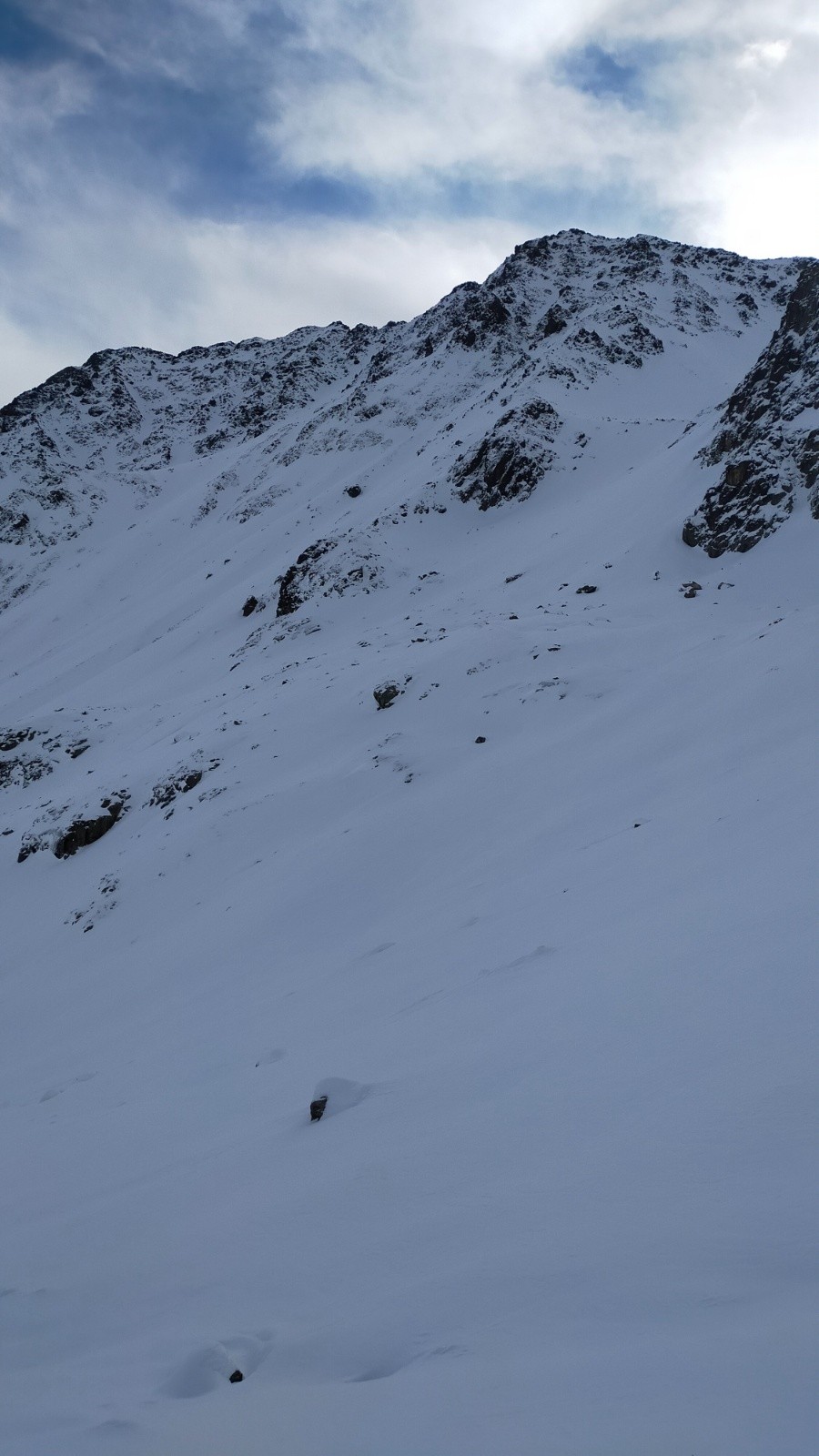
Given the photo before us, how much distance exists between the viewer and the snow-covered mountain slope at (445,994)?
3.10m

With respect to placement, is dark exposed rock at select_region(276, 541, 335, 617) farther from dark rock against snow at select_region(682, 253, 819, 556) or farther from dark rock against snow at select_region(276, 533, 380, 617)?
dark rock against snow at select_region(682, 253, 819, 556)

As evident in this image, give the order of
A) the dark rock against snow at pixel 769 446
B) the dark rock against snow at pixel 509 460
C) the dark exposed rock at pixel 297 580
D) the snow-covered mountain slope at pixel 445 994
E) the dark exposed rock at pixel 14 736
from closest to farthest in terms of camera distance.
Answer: the snow-covered mountain slope at pixel 445 994 → the dark rock against snow at pixel 769 446 → the dark exposed rock at pixel 14 736 → the dark exposed rock at pixel 297 580 → the dark rock against snow at pixel 509 460

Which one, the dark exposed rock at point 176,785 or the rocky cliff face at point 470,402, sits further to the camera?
the rocky cliff face at point 470,402

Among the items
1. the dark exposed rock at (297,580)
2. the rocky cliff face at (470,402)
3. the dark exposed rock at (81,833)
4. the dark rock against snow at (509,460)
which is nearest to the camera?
the dark exposed rock at (81,833)

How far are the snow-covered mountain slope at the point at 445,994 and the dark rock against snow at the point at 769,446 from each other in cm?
15

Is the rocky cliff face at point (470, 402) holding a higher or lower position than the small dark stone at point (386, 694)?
higher

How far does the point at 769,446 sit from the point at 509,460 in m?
15.6

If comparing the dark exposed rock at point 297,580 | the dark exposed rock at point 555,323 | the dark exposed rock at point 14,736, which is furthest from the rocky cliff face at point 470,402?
the dark exposed rock at point 14,736

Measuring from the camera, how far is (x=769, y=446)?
22688mm

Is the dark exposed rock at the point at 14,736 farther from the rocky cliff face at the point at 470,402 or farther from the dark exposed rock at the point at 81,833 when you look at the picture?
the rocky cliff face at the point at 470,402

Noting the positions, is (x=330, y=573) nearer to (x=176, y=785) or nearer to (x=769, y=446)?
(x=176, y=785)

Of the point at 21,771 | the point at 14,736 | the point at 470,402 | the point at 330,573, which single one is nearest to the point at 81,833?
the point at 21,771

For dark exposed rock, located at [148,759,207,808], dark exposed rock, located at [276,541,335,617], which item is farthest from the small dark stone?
dark exposed rock, located at [276,541,335,617]

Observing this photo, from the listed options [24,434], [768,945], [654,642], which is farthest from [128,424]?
[768,945]
